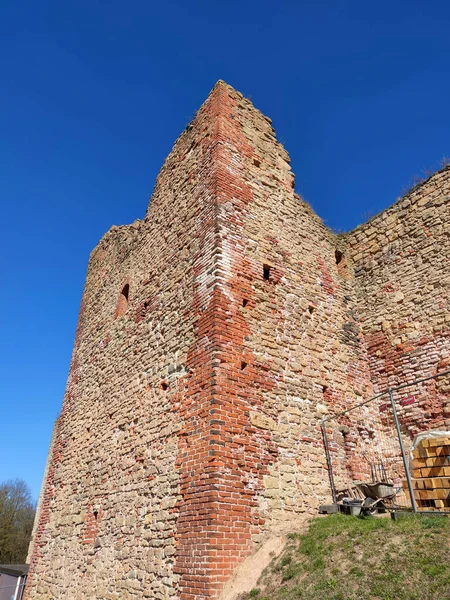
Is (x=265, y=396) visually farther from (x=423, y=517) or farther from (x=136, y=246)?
(x=136, y=246)

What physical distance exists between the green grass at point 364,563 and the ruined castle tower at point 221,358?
29.8 inches

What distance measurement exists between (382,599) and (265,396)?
11.0ft

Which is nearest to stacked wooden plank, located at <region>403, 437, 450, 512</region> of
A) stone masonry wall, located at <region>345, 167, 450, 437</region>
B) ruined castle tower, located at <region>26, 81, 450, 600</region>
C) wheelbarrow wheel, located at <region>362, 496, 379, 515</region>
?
wheelbarrow wheel, located at <region>362, 496, 379, 515</region>

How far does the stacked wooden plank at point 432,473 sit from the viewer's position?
19.4 ft

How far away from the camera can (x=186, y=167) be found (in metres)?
9.98

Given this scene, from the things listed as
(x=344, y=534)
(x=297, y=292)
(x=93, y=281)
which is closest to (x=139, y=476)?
(x=344, y=534)

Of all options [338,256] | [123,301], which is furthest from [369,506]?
[123,301]

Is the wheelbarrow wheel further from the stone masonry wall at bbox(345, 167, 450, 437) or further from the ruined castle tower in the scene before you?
the stone masonry wall at bbox(345, 167, 450, 437)

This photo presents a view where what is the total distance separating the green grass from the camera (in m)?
4.21

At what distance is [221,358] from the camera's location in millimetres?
6773

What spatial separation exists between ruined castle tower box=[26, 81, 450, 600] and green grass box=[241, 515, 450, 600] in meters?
0.76

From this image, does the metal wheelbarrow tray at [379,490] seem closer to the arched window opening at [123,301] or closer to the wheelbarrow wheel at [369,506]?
the wheelbarrow wheel at [369,506]

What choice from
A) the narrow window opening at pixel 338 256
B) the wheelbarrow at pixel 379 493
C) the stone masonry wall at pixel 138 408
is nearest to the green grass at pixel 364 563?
the wheelbarrow at pixel 379 493

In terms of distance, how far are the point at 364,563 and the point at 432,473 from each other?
2040 mm
